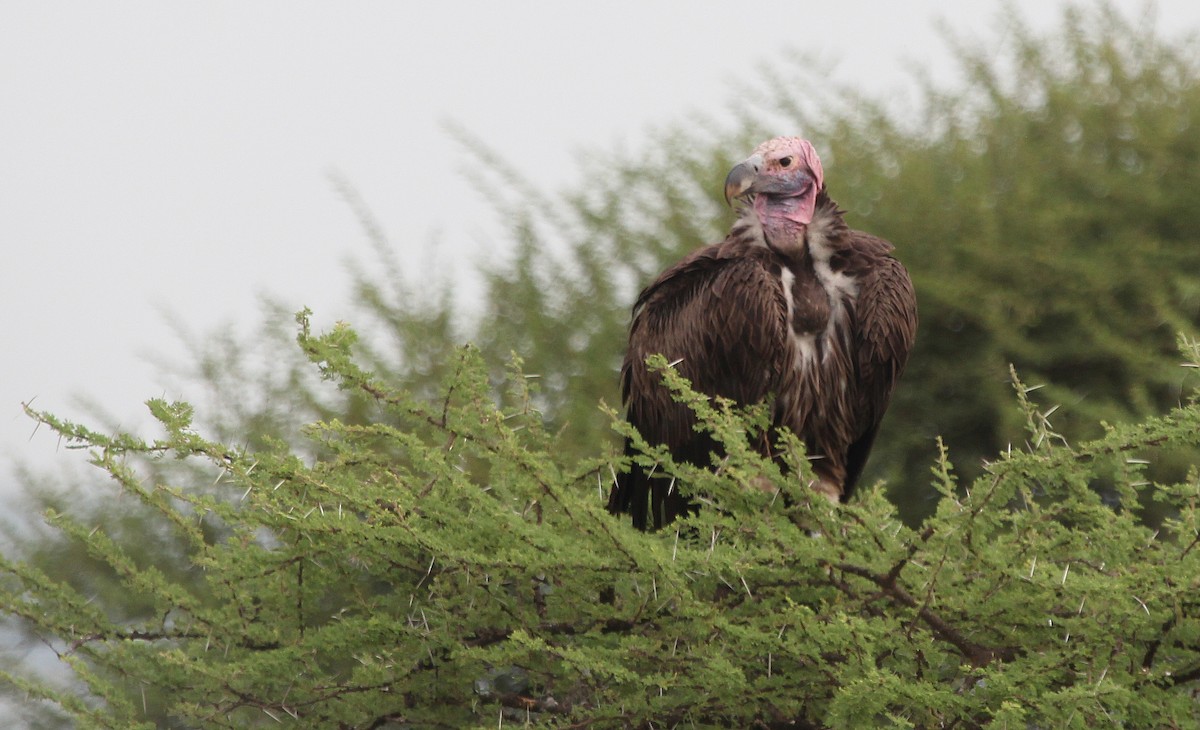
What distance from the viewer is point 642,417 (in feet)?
14.6

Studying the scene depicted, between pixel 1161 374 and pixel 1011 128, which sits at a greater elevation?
pixel 1011 128

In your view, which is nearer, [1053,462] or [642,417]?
[1053,462]

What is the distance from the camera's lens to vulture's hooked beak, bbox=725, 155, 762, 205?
4328mm

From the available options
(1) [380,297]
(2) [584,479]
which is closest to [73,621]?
(2) [584,479]

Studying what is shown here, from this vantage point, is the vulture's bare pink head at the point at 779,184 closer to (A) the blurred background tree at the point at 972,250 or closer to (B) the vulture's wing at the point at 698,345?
(B) the vulture's wing at the point at 698,345

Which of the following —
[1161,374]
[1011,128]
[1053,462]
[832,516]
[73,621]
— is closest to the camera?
[1053,462]

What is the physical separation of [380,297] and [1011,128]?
348 cm

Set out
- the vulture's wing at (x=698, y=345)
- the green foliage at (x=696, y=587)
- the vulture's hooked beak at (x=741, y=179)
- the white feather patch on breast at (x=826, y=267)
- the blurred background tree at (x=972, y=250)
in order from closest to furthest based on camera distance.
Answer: the green foliage at (x=696, y=587), the vulture's wing at (x=698, y=345), the white feather patch on breast at (x=826, y=267), the vulture's hooked beak at (x=741, y=179), the blurred background tree at (x=972, y=250)

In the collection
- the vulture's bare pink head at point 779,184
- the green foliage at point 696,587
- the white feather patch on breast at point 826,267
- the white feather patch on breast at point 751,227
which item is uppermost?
the vulture's bare pink head at point 779,184

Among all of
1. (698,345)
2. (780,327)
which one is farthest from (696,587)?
(698,345)

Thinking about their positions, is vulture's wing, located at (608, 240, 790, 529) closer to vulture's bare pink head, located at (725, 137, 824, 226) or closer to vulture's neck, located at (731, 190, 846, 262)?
vulture's neck, located at (731, 190, 846, 262)

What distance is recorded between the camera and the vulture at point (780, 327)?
4.09m

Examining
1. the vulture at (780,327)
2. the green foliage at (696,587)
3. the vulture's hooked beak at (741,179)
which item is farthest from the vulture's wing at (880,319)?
the green foliage at (696,587)

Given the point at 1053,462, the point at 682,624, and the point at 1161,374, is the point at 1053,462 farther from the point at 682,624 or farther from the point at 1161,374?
the point at 1161,374
